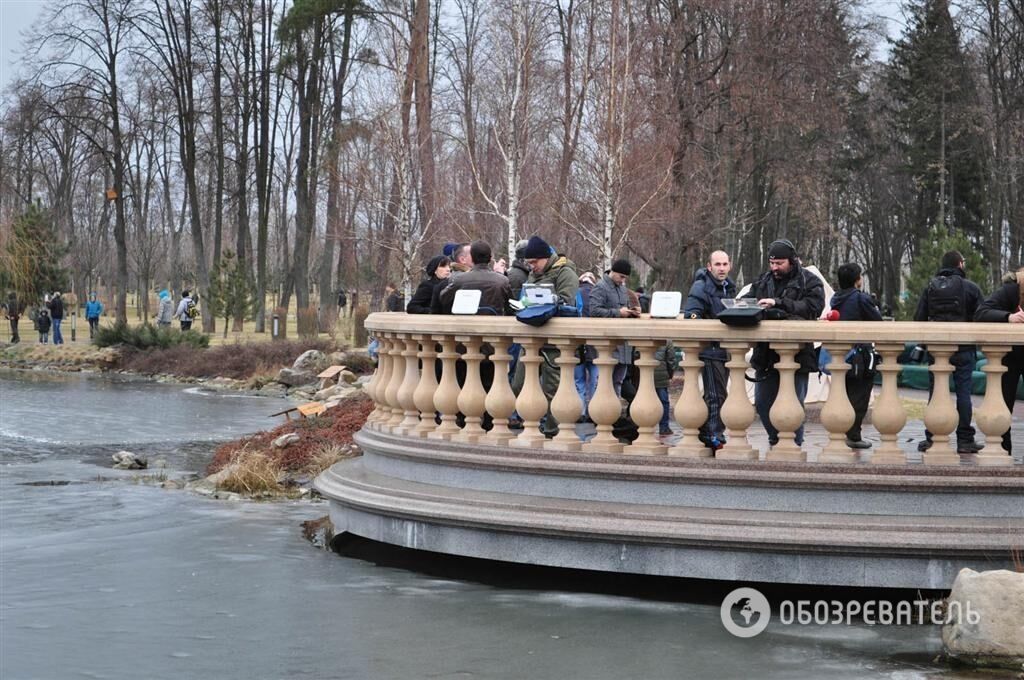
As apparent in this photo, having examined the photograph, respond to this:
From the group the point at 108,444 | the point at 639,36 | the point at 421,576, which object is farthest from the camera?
the point at 639,36

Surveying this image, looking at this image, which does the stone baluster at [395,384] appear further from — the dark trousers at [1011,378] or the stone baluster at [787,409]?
the dark trousers at [1011,378]

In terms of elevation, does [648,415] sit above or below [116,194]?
below

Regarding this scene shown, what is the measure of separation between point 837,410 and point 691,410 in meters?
0.87

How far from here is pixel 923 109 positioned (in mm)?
50812

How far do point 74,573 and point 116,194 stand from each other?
44.1 meters

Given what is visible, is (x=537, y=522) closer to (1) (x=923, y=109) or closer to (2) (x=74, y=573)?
(2) (x=74, y=573)

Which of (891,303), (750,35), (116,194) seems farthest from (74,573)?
(891,303)

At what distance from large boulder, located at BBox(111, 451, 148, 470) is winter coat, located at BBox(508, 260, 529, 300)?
7220 millimetres

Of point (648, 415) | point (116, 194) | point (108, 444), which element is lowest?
point (108, 444)

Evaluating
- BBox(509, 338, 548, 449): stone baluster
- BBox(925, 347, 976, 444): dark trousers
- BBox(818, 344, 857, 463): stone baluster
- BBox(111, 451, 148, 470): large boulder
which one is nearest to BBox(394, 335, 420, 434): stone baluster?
BBox(509, 338, 548, 449): stone baluster

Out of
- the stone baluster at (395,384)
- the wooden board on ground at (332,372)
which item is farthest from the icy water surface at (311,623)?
the wooden board on ground at (332,372)

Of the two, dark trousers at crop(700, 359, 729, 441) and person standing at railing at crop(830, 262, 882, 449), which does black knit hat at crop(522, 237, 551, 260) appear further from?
person standing at railing at crop(830, 262, 882, 449)

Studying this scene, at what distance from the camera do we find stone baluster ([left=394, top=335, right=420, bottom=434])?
33.1 ft

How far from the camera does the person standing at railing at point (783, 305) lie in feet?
30.3
